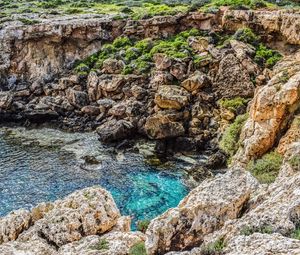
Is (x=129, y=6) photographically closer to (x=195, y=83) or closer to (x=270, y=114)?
(x=195, y=83)

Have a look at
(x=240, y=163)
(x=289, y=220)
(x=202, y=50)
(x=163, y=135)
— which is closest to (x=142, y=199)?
(x=240, y=163)

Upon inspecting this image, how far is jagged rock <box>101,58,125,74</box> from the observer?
73.0 meters

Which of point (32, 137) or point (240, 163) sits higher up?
point (240, 163)

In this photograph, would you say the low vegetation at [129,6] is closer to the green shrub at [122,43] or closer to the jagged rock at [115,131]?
the green shrub at [122,43]

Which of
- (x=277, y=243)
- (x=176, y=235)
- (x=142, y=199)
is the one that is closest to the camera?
(x=277, y=243)

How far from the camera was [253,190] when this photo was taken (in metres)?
19.1

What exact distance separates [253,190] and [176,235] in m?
4.61

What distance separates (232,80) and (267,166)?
29.4m

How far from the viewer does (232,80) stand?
6206 centimetres

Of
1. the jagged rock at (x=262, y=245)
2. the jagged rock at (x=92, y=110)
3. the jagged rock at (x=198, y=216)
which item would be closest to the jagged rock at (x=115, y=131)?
the jagged rock at (x=92, y=110)

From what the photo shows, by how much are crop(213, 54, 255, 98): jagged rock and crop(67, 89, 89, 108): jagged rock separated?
2238cm

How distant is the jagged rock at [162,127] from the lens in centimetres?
5678

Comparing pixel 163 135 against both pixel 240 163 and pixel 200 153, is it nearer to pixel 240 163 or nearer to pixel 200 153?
pixel 200 153

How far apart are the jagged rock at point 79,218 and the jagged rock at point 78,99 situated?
47.8 m
